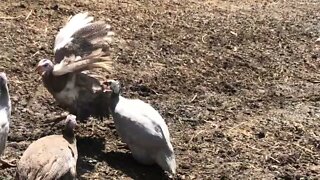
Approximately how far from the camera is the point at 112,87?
5148 mm

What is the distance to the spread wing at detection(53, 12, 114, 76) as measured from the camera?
204 inches

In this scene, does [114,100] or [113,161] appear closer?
[113,161]

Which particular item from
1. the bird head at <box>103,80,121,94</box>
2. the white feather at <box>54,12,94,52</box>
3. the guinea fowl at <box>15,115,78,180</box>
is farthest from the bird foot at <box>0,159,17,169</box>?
the white feather at <box>54,12,94,52</box>

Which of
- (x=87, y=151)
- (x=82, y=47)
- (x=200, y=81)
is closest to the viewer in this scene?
(x=87, y=151)

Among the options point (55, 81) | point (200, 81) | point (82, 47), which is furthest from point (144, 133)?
point (200, 81)

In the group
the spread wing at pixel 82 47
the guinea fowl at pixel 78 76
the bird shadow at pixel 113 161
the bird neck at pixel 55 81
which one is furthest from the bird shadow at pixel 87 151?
the spread wing at pixel 82 47

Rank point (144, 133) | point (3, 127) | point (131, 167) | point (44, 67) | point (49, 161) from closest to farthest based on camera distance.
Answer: point (49, 161) → point (3, 127) → point (144, 133) → point (131, 167) → point (44, 67)

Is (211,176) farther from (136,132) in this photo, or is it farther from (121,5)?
(121,5)

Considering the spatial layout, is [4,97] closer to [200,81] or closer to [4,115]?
[4,115]

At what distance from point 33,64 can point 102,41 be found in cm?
91

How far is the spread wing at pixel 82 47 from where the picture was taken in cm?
518

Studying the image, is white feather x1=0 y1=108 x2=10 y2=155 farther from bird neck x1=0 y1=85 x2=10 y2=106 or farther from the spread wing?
the spread wing

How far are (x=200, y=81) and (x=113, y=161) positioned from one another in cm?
154

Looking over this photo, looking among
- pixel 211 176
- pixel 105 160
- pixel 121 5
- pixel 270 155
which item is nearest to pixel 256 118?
pixel 270 155
